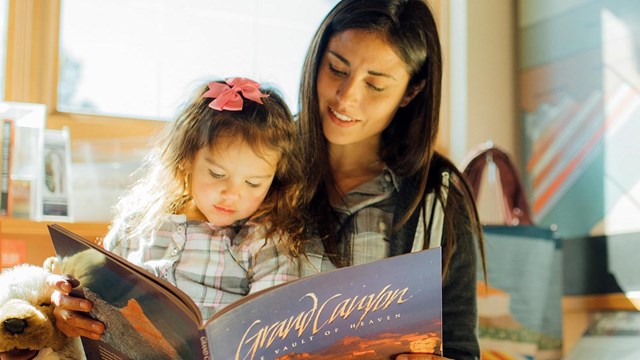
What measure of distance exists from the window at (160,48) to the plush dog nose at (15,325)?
124cm

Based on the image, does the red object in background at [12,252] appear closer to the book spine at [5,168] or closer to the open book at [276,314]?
the book spine at [5,168]

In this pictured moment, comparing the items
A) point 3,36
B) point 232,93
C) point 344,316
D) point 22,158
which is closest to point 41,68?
point 3,36

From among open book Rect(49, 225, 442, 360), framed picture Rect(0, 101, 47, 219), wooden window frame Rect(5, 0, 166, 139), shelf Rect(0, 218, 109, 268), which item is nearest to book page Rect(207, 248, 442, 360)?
open book Rect(49, 225, 442, 360)

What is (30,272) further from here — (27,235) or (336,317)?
(27,235)

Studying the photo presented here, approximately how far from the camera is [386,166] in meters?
1.47

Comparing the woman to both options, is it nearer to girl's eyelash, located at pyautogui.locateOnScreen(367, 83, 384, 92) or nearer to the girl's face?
girl's eyelash, located at pyautogui.locateOnScreen(367, 83, 384, 92)

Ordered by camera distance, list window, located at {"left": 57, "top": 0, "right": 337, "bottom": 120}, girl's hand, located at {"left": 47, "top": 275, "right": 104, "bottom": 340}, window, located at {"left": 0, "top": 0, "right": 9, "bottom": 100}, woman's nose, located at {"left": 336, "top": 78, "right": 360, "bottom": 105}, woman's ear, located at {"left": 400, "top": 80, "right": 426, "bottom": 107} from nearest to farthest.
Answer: girl's hand, located at {"left": 47, "top": 275, "right": 104, "bottom": 340}, woman's nose, located at {"left": 336, "top": 78, "right": 360, "bottom": 105}, woman's ear, located at {"left": 400, "top": 80, "right": 426, "bottom": 107}, window, located at {"left": 0, "top": 0, "right": 9, "bottom": 100}, window, located at {"left": 57, "top": 0, "right": 337, "bottom": 120}

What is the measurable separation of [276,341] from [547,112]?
6.08 feet

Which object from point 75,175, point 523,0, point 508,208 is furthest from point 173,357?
point 523,0

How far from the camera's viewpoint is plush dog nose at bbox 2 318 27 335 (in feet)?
3.71

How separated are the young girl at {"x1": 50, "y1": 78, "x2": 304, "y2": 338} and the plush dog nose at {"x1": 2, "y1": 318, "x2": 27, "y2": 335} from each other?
0.22 m

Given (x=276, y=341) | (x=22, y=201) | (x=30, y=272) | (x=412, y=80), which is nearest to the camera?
(x=276, y=341)

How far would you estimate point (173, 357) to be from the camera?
98cm

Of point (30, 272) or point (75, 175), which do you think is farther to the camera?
point (75, 175)
